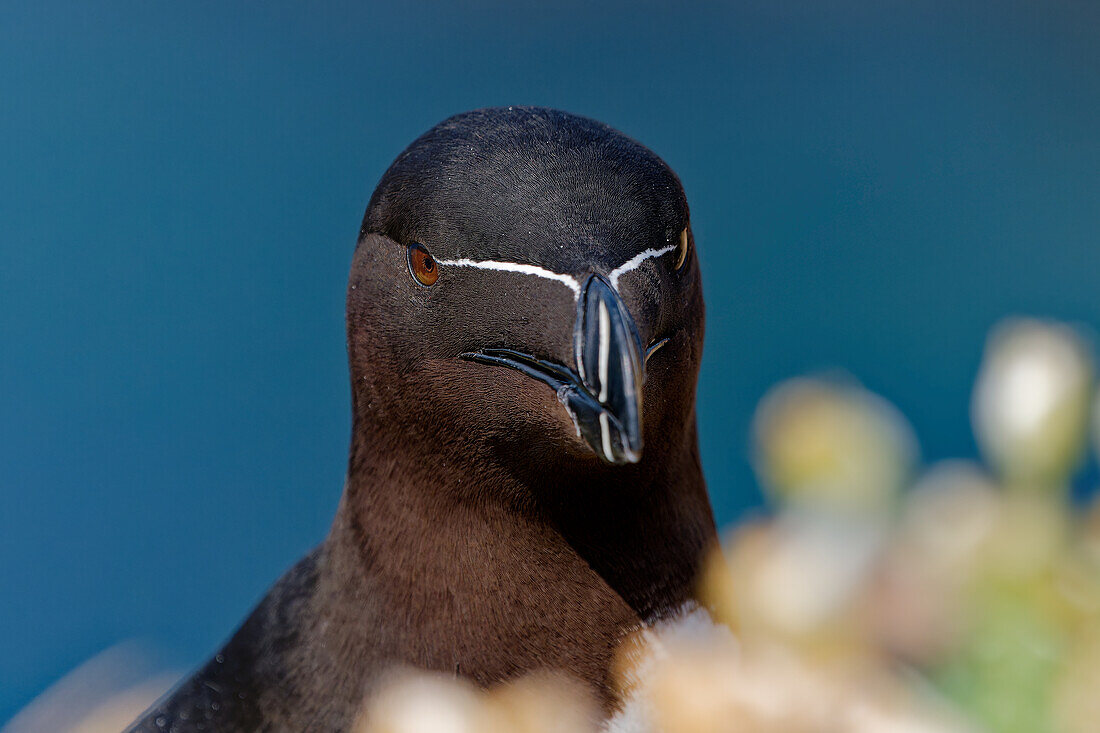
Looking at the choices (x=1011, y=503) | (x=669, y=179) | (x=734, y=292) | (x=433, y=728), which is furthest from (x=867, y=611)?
(x=734, y=292)

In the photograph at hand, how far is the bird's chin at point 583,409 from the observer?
1284 mm

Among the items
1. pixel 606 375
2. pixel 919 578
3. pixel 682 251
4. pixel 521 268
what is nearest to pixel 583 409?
pixel 606 375

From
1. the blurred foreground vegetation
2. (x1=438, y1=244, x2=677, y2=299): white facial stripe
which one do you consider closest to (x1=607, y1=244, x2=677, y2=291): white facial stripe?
(x1=438, y1=244, x2=677, y2=299): white facial stripe

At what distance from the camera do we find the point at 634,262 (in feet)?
4.66

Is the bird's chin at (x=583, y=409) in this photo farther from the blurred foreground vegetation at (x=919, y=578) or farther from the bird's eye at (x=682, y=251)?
the blurred foreground vegetation at (x=919, y=578)

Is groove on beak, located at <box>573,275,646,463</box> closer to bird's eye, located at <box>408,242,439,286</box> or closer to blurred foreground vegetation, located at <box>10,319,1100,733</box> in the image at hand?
bird's eye, located at <box>408,242,439,286</box>

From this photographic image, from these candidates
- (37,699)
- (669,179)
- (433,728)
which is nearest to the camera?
(433,728)

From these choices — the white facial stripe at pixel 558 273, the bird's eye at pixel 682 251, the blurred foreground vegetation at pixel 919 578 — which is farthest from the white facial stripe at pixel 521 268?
the blurred foreground vegetation at pixel 919 578

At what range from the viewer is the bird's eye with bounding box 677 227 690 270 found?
1.52m

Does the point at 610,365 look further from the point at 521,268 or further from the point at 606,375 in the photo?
the point at 521,268

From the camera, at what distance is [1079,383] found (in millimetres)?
691

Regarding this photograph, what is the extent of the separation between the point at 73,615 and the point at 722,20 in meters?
3.63

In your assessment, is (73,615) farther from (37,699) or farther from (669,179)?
(669,179)

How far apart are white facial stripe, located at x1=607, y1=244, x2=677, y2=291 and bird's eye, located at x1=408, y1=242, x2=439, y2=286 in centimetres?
27
